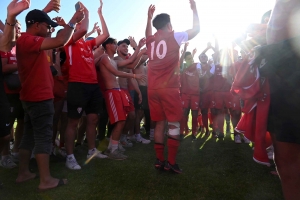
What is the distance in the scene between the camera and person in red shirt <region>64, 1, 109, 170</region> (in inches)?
153

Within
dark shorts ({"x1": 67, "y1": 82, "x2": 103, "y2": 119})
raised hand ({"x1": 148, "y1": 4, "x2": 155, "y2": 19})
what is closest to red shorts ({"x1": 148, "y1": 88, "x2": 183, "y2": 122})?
dark shorts ({"x1": 67, "y1": 82, "x2": 103, "y2": 119})

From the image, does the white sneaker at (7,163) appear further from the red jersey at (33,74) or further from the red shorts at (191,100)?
the red shorts at (191,100)

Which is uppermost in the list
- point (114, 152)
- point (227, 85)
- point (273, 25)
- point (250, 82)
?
point (273, 25)

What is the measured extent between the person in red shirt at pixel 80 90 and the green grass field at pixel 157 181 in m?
0.39

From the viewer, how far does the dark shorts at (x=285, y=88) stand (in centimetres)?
167

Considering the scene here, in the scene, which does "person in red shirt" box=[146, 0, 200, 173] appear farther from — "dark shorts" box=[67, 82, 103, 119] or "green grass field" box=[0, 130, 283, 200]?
"dark shorts" box=[67, 82, 103, 119]

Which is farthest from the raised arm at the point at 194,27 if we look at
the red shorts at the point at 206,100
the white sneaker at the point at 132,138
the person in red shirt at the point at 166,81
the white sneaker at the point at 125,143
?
the red shorts at the point at 206,100

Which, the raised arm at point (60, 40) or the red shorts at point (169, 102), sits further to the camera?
the red shorts at point (169, 102)

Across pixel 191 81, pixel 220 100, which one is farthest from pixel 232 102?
pixel 191 81

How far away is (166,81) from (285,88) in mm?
2019

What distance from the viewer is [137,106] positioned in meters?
6.67

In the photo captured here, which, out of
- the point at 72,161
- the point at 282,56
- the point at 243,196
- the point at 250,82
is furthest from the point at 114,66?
the point at 282,56

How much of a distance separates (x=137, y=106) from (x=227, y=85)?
103 inches

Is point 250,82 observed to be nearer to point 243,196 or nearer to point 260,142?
point 260,142
